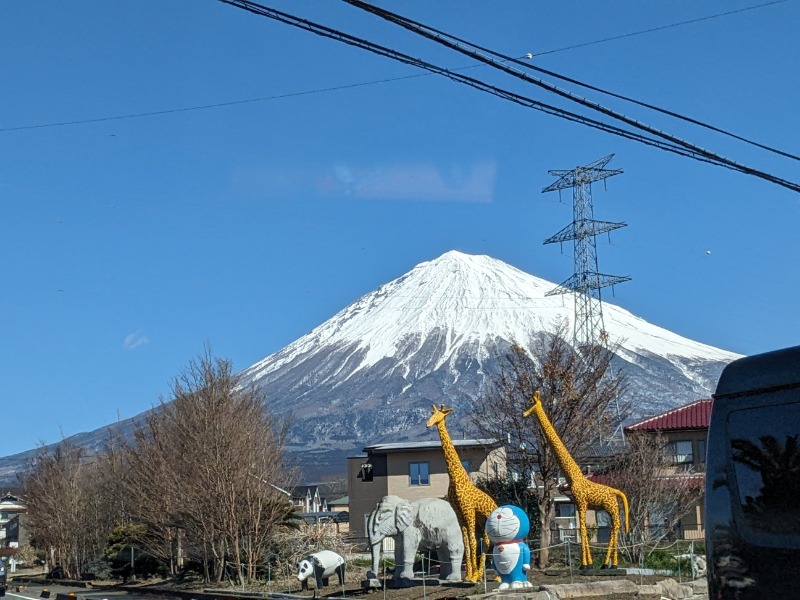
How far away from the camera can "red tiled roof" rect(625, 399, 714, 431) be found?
50.8 meters

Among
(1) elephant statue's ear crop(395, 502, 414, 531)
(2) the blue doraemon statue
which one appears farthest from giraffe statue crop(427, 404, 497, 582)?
(2) the blue doraemon statue

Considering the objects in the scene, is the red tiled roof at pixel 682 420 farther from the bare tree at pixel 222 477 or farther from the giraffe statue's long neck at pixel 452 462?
the giraffe statue's long neck at pixel 452 462

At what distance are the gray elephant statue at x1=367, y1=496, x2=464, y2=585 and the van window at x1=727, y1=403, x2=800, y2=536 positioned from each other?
55.0ft

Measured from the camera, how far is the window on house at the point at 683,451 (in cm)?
5109

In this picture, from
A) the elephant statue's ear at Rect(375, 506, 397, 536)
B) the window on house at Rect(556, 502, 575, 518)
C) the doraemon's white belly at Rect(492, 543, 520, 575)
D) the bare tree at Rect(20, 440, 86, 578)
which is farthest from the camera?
the window on house at Rect(556, 502, 575, 518)

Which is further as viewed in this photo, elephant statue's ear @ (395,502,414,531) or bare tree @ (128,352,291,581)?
bare tree @ (128,352,291,581)

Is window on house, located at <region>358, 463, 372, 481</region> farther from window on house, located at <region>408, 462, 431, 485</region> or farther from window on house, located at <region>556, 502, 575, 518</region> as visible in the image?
window on house, located at <region>556, 502, 575, 518</region>

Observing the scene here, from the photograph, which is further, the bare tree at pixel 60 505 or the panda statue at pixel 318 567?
the bare tree at pixel 60 505

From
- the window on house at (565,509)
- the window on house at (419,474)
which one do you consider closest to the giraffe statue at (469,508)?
the window on house at (419,474)

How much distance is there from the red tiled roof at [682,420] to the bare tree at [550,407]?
1227 cm

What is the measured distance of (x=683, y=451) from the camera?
2020 inches

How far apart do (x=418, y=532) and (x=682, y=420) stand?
1285 inches

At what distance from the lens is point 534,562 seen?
30.5 meters

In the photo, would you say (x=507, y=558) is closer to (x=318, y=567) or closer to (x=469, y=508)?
(x=469, y=508)
